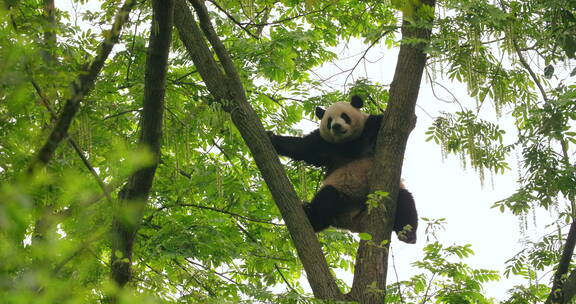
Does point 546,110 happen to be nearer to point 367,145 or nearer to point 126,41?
point 367,145

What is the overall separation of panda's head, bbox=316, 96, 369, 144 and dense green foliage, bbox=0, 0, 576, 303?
1.22ft

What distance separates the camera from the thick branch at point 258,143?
5.98 meters

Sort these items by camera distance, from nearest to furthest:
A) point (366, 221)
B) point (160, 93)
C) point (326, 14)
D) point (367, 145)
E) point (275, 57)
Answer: point (160, 93) < point (366, 221) < point (367, 145) < point (275, 57) < point (326, 14)

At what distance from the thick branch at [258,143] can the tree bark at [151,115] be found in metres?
1.32

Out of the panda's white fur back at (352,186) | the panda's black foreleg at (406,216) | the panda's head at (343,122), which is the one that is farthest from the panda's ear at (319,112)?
the panda's black foreleg at (406,216)

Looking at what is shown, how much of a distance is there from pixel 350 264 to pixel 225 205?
285 cm

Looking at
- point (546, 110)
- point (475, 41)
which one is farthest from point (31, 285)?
point (546, 110)

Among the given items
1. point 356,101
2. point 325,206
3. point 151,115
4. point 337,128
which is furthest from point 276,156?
point 356,101

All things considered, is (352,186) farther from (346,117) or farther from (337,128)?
(346,117)

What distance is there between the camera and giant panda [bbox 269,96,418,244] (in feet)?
27.5

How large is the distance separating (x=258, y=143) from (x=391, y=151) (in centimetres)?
141

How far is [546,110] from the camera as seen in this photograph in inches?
283

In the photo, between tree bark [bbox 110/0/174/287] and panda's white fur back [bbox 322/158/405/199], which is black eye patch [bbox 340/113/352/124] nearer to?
panda's white fur back [bbox 322/158/405/199]

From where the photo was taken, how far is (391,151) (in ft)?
21.5
